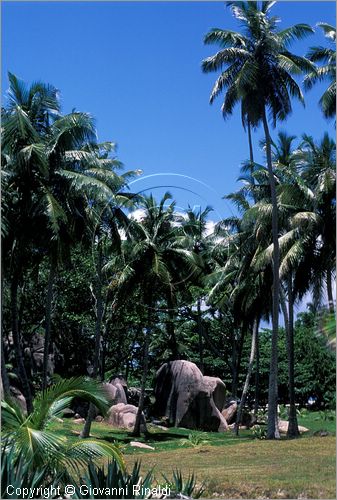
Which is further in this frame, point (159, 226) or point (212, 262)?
point (212, 262)

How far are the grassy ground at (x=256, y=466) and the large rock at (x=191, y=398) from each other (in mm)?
6947

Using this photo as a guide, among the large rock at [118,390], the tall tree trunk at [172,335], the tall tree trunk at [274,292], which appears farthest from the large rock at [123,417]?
the tall tree trunk at [274,292]

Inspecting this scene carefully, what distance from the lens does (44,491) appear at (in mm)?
7207

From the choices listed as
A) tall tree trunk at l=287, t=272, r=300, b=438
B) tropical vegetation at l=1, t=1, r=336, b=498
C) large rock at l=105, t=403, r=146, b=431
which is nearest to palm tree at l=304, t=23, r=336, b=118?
tropical vegetation at l=1, t=1, r=336, b=498

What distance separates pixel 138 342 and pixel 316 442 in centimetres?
1895

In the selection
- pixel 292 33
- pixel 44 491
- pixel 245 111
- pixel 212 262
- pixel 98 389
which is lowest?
pixel 44 491

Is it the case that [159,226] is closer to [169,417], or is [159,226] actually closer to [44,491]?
[169,417]

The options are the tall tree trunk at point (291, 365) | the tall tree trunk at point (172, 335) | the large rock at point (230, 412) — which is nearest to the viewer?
the tall tree trunk at point (291, 365)

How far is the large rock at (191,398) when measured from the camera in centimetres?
3195

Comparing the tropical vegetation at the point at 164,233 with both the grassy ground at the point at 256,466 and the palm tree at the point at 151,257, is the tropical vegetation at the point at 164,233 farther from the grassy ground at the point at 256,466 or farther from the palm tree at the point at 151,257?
the grassy ground at the point at 256,466

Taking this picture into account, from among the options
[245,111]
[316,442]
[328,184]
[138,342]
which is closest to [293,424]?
[316,442]

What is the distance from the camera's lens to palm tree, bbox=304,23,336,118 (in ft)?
76.1

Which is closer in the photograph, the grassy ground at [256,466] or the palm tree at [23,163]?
the grassy ground at [256,466]

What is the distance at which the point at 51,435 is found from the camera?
7652mm
